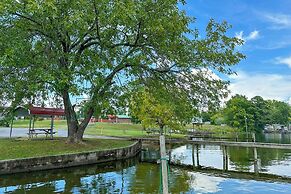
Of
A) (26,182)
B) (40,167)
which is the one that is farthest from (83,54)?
(26,182)

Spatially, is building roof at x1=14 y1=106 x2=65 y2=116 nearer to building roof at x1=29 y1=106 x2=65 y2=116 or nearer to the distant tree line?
building roof at x1=29 y1=106 x2=65 y2=116

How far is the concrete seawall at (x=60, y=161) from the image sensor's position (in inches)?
571

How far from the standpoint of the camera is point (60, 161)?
16625 mm

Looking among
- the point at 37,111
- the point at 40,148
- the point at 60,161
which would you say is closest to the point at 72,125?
the point at 40,148

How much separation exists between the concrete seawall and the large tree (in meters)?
2.47

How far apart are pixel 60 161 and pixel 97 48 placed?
8.04 meters

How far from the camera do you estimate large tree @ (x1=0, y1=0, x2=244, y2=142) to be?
15375 mm

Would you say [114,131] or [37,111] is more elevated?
[37,111]

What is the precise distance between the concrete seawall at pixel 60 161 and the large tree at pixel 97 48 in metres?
2.47

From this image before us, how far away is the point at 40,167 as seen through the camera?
618 inches

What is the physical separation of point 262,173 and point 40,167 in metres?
12.2

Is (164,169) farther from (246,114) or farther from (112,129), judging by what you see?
(246,114)

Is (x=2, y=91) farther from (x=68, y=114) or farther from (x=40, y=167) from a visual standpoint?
(x=40, y=167)

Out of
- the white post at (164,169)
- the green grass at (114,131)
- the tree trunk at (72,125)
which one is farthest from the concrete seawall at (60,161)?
the green grass at (114,131)
